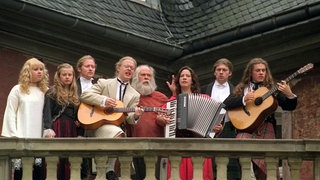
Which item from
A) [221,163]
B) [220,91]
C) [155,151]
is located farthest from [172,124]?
[220,91]

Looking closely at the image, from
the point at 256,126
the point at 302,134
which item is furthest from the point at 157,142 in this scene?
the point at 302,134

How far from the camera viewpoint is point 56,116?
14008 millimetres

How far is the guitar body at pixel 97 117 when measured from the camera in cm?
1386

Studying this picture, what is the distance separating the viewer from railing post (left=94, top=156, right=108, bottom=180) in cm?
1350

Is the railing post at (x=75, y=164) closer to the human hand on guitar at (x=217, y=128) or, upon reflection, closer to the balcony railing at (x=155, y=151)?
the balcony railing at (x=155, y=151)

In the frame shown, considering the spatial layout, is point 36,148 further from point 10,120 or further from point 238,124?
point 238,124

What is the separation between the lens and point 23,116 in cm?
1384

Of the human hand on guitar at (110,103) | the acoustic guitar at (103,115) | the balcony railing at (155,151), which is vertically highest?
the human hand on guitar at (110,103)

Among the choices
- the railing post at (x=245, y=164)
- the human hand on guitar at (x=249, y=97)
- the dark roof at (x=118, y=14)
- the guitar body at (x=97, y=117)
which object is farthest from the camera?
the dark roof at (x=118, y=14)

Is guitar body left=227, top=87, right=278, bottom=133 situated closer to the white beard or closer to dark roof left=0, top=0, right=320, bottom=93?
the white beard

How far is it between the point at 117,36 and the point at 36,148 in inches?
211

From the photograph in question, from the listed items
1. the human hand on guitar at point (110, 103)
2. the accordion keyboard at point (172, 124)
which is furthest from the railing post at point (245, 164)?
the human hand on guitar at point (110, 103)

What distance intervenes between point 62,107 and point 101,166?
0.90 meters

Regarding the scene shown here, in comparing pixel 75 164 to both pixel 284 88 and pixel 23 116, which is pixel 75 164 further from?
pixel 284 88
